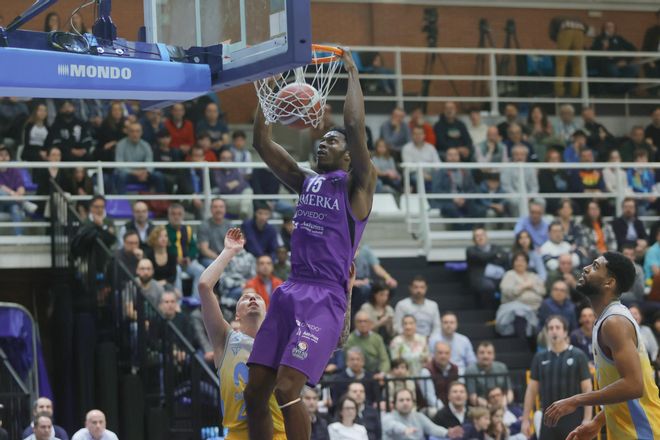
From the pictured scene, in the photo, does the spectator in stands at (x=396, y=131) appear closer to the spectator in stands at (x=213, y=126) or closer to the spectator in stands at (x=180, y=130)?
the spectator in stands at (x=213, y=126)

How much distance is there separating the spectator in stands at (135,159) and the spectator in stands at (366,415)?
4697 mm

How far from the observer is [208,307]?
822 cm

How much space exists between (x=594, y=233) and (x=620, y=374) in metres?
10.4

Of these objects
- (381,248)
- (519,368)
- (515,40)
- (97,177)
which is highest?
(515,40)

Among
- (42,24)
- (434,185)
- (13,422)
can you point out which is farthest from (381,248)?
(13,422)

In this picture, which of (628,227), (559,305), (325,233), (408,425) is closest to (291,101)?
(325,233)

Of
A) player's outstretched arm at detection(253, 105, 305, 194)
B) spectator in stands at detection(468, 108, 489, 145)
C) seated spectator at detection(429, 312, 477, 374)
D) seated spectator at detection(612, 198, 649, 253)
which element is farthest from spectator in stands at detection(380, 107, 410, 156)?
player's outstretched arm at detection(253, 105, 305, 194)

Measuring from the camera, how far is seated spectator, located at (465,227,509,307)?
16.9 m

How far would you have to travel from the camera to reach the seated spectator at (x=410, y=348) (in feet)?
48.8

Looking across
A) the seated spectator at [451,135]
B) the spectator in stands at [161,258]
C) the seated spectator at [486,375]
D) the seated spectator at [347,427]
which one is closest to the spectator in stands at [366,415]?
the seated spectator at [347,427]

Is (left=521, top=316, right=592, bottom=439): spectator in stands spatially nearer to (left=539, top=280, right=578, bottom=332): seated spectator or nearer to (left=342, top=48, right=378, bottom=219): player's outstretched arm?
(left=539, top=280, right=578, bottom=332): seated spectator

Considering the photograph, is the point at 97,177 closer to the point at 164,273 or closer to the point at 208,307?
the point at 164,273

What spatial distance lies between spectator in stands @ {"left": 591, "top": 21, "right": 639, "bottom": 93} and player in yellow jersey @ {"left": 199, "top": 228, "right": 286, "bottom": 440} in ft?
51.6

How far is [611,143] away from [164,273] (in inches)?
352
